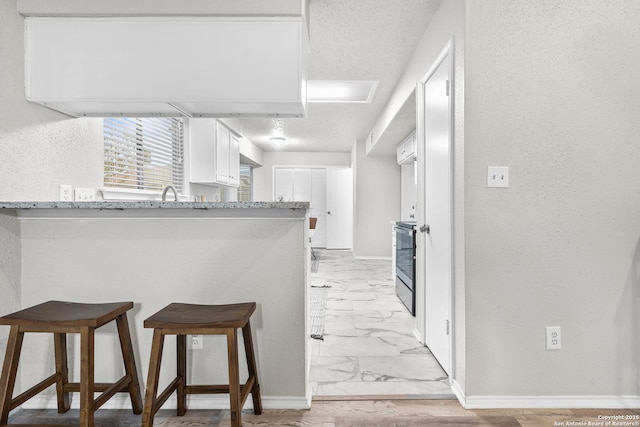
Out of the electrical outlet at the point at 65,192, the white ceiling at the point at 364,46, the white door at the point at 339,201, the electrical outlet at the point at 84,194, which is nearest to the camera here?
the electrical outlet at the point at 65,192

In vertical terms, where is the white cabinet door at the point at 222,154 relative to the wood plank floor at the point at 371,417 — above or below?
above

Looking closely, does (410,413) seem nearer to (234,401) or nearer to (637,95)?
(234,401)

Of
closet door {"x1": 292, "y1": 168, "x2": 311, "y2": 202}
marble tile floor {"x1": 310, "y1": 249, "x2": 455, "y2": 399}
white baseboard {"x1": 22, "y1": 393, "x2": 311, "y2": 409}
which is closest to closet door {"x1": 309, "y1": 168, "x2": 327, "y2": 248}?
closet door {"x1": 292, "y1": 168, "x2": 311, "y2": 202}

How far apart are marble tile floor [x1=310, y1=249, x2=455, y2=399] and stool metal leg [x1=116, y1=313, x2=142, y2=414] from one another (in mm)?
929

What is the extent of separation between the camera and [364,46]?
3.10 m

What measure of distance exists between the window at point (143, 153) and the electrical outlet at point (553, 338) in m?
2.91

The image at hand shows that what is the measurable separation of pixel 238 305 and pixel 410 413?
104 centimetres

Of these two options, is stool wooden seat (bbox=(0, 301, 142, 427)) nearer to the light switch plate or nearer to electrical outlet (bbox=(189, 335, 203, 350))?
electrical outlet (bbox=(189, 335, 203, 350))

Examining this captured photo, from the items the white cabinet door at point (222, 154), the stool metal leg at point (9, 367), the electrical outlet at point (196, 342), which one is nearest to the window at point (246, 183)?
the white cabinet door at point (222, 154)

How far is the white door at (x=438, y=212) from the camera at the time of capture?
84.7 inches

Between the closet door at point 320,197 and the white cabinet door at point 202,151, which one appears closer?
the white cabinet door at point 202,151

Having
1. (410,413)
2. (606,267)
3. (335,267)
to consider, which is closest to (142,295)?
(410,413)

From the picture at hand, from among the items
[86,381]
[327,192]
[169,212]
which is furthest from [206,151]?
[327,192]

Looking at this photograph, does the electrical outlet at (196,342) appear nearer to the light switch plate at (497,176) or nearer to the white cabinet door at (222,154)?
the light switch plate at (497,176)
